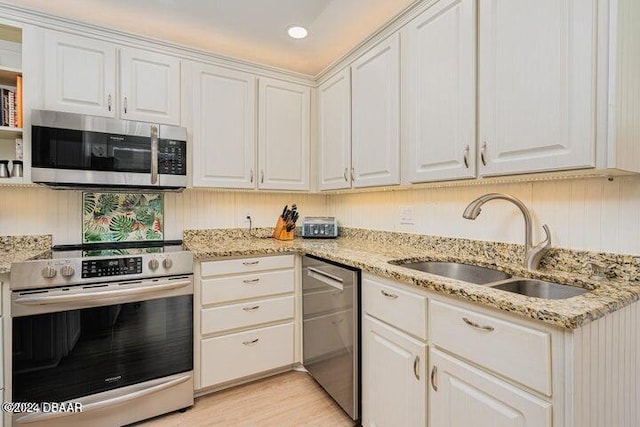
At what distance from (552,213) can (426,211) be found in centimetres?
71

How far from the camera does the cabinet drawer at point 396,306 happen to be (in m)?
1.27

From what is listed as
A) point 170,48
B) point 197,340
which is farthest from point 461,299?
point 170,48

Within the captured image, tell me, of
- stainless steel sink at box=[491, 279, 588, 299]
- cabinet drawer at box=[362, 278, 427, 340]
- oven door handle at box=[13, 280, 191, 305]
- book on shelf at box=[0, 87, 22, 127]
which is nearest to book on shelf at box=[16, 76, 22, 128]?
book on shelf at box=[0, 87, 22, 127]

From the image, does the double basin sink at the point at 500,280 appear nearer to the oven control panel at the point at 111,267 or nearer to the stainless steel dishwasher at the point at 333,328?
the stainless steel dishwasher at the point at 333,328

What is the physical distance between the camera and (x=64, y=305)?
154cm

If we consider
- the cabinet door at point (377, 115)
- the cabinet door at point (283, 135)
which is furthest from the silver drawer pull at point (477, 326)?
the cabinet door at point (283, 135)

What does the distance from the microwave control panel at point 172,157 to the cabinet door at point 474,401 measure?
1.87 meters

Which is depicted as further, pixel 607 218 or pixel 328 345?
pixel 328 345

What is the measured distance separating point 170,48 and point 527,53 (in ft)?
6.86

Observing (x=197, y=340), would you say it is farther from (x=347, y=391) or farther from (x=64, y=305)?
(x=347, y=391)

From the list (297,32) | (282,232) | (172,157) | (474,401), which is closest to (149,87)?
(172,157)

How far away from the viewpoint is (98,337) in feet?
5.33

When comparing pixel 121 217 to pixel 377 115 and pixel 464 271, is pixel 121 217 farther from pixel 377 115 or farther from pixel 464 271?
pixel 464 271

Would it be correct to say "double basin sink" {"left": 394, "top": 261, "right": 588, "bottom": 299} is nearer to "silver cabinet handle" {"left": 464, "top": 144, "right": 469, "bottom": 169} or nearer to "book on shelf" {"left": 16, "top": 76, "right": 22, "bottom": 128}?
"silver cabinet handle" {"left": 464, "top": 144, "right": 469, "bottom": 169}
